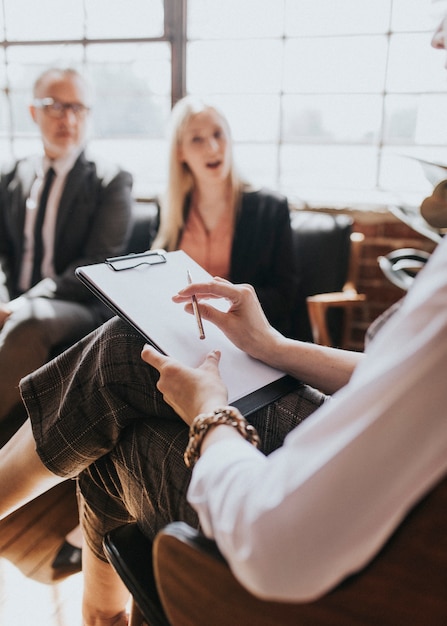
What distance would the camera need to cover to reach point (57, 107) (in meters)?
2.32

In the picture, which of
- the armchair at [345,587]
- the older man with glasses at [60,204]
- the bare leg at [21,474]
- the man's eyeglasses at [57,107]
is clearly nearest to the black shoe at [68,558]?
the bare leg at [21,474]

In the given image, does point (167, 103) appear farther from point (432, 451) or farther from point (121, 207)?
point (432, 451)

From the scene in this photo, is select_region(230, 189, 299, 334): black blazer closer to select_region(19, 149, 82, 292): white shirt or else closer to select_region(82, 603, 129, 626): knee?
select_region(19, 149, 82, 292): white shirt

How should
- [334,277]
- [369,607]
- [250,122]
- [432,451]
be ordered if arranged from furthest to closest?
1. [250,122]
2. [334,277]
3. [369,607]
4. [432,451]

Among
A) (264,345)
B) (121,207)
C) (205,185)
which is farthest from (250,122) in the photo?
(264,345)

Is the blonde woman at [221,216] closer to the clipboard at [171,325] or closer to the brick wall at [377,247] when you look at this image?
the brick wall at [377,247]

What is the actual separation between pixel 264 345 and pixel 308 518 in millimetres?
545

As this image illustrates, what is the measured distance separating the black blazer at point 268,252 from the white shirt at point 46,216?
749mm

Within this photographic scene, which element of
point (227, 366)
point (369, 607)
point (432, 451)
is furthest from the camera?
point (227, 366)

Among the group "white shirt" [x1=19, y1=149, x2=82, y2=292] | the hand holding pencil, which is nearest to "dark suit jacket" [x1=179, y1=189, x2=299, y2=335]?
"white shirt" [x1=19, y1=149, x2=82, y2=292]

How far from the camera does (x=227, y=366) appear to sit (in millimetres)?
952

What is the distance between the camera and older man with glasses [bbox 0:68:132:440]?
2250 millimetres

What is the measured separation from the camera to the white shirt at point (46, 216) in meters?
2.30

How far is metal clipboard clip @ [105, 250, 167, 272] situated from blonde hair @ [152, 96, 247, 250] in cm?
111
